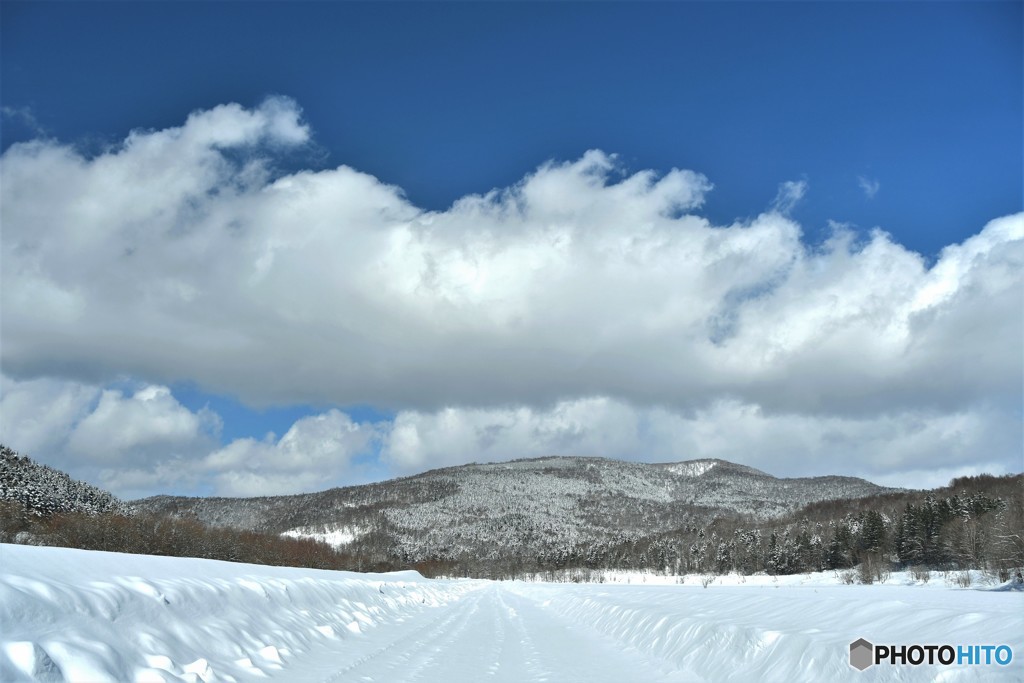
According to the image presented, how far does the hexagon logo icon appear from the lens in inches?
352

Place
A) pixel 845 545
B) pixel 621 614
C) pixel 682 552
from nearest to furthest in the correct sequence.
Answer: pixel 621 614 → pixel 845 545 → pixel 682 552

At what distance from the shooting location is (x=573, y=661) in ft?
47.6

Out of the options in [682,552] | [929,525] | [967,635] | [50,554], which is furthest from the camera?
[682,552]

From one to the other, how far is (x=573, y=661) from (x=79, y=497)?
268 ft

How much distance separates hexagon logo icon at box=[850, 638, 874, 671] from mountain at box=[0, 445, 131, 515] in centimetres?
7059

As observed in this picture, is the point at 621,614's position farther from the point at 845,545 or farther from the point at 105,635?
the point at 845,545

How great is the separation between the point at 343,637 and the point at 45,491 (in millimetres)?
67206

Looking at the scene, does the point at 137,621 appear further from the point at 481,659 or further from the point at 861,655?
the point at 861,655

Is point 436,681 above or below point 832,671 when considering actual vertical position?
below

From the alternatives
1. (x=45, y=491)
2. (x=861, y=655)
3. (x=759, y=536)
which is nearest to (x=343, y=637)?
(x=861, y=655)

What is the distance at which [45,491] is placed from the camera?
68.8m

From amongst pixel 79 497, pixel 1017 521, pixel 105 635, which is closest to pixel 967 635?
pixel 105 635

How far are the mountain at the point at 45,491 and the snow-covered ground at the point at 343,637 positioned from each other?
5867 centimetres

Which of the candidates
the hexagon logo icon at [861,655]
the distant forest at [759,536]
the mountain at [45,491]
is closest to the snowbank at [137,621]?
the hexagon logo icon at [861,655]
